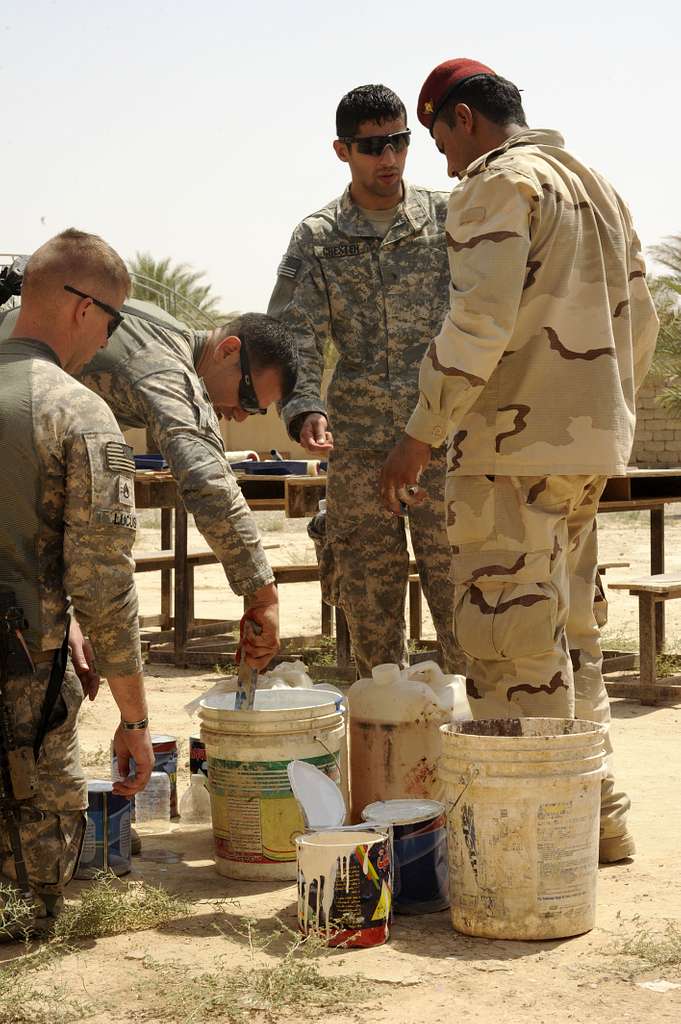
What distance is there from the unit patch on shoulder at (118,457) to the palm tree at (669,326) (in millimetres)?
24095

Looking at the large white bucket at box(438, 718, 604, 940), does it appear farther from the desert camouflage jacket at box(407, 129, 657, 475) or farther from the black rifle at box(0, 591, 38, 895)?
the black rifle at box(0, 591, 38, 895)

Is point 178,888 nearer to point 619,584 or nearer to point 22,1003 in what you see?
point 22,1003

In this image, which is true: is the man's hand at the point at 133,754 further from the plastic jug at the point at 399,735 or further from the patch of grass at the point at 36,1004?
the plastic jug at the point at 399,735

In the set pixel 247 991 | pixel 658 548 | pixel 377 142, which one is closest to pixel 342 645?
pixel 658 548

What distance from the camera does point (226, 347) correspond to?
4348 mm

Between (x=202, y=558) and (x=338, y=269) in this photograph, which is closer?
(x=338, y=269)

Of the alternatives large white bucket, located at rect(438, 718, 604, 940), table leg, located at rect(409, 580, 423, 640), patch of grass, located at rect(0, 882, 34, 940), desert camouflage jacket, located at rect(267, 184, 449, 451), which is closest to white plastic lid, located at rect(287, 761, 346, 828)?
large white bucket, located at rect(438, 718, 604, 940)

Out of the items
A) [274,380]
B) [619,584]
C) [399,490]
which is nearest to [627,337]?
[399,490]

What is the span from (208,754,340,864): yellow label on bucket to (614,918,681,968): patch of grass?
1060mm

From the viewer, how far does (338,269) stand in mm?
5262

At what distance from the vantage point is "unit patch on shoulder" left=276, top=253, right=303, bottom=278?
5.30 meters

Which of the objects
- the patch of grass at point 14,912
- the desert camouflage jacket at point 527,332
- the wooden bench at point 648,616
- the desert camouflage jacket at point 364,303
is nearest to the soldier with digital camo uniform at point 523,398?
the desert camouflage jacket at point 527,332

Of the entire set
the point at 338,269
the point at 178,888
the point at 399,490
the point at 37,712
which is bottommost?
the point at 178,888

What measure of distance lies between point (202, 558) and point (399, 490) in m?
5.67
